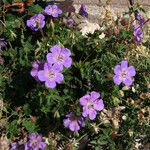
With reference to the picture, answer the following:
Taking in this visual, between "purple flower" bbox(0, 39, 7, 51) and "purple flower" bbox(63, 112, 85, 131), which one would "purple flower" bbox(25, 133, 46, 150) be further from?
"purple flower" bbox(0, 39, 7, 51)

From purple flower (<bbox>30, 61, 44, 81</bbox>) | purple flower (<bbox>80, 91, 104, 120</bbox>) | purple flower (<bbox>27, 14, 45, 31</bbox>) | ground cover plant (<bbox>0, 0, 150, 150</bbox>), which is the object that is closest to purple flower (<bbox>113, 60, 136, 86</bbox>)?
ground cover plant (<bbox>0, 0, 150, 150</bbox>)

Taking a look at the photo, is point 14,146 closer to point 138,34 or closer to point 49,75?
point 49,75

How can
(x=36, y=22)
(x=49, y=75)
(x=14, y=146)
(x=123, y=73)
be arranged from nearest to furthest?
(x=49, y=75) → (x=123, y=73) → (x=14, y=146) → (x=36, y=22)

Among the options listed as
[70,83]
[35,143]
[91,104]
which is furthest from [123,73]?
[35,143]

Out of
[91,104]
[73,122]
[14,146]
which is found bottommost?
[14,146]

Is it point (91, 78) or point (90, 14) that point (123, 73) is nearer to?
point (91, 78)

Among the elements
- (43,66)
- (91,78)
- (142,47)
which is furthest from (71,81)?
(142,47)
